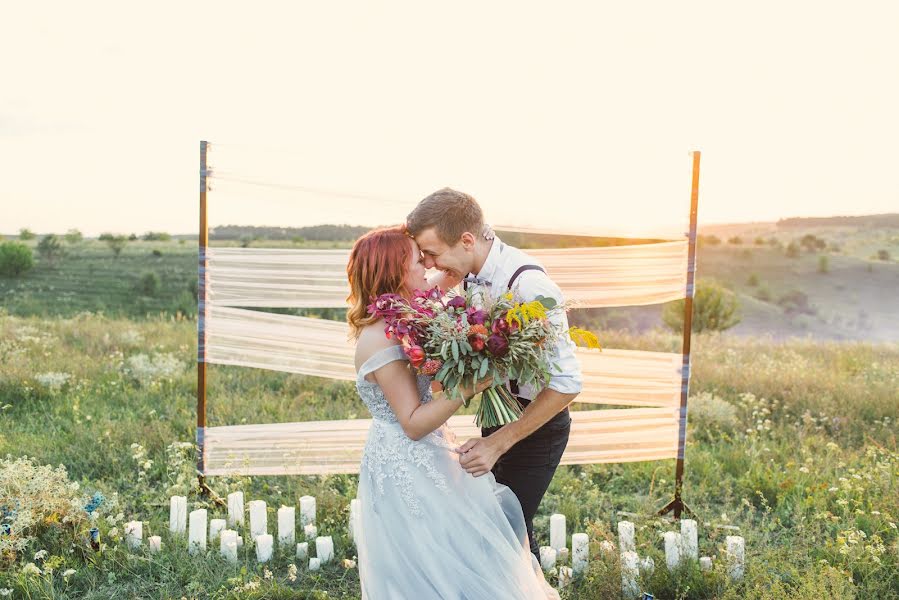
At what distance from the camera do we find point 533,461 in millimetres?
3533

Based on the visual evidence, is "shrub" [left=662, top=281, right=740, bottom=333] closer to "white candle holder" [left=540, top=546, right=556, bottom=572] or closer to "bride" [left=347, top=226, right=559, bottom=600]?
"white candle holder" [left=540, top=546, right=556, bottom=572]

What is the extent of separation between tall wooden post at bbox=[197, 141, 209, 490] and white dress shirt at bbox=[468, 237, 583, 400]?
2.09 metres

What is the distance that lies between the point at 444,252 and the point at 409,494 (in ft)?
3.35

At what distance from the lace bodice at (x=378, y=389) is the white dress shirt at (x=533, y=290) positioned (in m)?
0.44

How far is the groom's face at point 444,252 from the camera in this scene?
10.5 ft

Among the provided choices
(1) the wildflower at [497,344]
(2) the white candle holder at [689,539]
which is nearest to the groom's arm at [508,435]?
(1) the wildflower at [497,344]

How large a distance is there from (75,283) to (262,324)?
10.5m

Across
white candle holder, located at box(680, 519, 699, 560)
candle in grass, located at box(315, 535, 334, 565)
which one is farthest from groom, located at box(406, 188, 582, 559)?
candle in grass, located at box(315, 535, 334, 565)

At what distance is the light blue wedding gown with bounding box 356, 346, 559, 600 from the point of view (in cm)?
308

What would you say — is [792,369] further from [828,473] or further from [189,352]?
[189,352]

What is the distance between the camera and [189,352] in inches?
321

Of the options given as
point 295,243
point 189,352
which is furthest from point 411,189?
point 295,243

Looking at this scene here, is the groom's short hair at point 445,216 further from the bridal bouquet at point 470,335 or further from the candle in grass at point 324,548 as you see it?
the candle in grass at point 324,548

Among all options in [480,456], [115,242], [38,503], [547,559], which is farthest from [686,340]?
[115,242]
